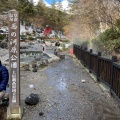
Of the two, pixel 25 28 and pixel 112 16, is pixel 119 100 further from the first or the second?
pixel 25 28

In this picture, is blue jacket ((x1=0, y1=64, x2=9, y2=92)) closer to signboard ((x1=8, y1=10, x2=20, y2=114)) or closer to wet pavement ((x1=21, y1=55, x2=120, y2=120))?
signboard ((x1=8, y1=10, x2=20, y2=114))

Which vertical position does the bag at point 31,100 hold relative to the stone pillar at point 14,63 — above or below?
below

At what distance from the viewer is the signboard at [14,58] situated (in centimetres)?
380

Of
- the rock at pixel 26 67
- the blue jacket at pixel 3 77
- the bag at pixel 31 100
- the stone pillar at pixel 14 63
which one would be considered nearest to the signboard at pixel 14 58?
the stone pillar at pixel 14 63

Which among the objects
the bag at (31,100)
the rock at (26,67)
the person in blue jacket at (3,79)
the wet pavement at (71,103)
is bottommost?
the wet pavement at (71,103)

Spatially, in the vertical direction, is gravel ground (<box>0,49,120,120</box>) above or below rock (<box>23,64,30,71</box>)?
below

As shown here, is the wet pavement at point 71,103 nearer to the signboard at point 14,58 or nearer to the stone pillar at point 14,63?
the stone pillar at point 14,63

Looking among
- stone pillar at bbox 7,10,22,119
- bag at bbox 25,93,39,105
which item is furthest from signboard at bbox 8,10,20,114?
bag at bbox 25,93,39,105

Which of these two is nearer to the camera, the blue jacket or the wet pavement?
the blue jacket

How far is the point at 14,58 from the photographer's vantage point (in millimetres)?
3865

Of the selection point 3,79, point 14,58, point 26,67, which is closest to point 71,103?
point 3,79

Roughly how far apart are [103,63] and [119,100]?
1.97 meters

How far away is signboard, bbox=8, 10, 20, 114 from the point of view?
380cm

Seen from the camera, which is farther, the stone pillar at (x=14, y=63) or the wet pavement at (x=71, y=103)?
the wet pavement at (x=71, y=103)
